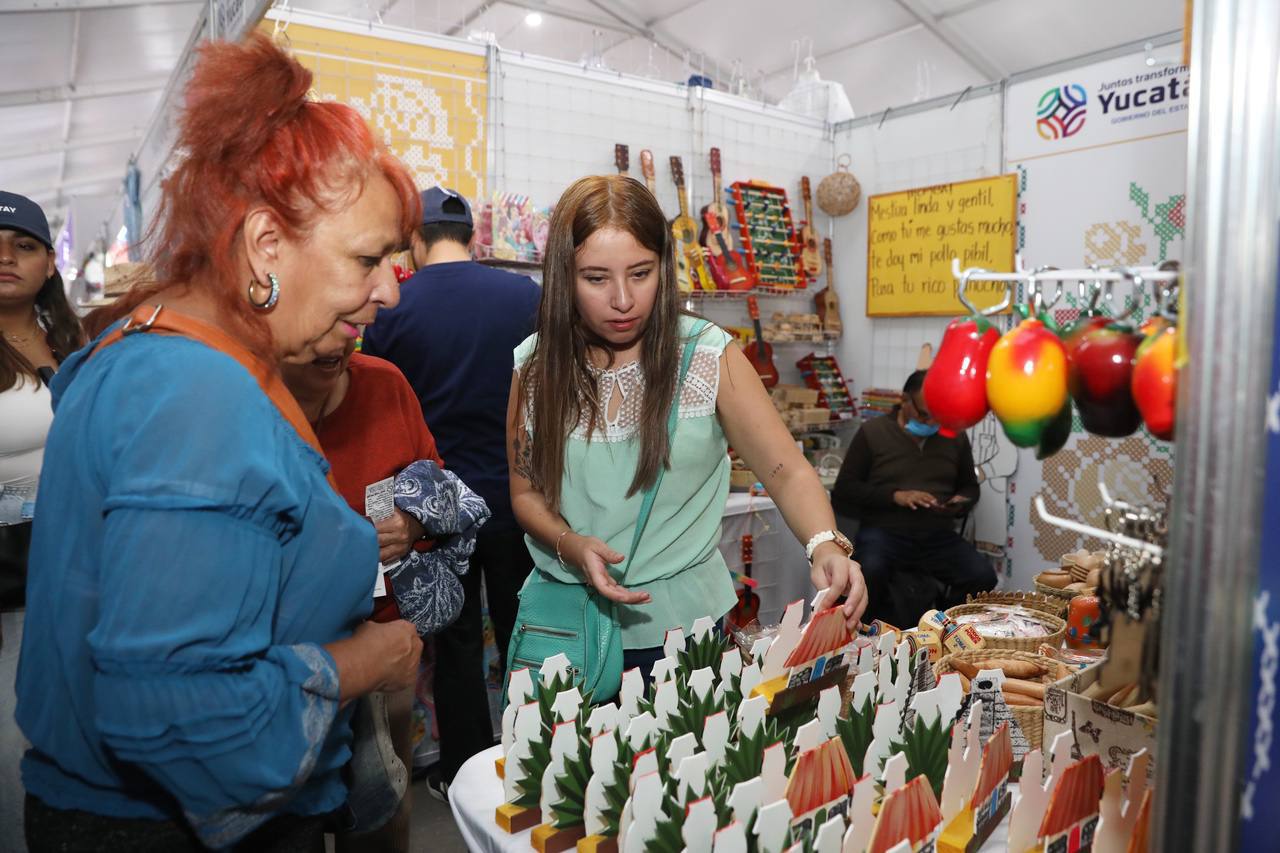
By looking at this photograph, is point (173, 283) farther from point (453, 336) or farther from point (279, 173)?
point (453, 336)

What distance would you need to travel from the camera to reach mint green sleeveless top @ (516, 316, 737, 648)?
173 centimetres

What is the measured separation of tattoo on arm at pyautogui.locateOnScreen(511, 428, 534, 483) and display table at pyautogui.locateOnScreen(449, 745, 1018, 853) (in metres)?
0.60

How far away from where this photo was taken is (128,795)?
0.95 metres

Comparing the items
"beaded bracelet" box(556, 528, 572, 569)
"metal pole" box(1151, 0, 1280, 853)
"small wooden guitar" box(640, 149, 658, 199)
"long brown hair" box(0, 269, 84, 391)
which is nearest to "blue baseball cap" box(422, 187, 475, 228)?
"long brown hair" box(0, 269, 84, 391)

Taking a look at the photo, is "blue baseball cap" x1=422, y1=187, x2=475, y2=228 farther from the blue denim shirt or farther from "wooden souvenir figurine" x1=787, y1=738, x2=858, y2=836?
"wooden souvenir figurine" x1=787, y1=738, x2=858, y2=836

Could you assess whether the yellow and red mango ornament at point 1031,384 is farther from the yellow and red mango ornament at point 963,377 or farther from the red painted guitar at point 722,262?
the red painted guitar at point 722,262

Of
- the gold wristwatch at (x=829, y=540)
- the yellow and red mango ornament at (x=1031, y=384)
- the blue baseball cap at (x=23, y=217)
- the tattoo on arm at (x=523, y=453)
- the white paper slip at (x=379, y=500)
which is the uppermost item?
the blue baseball cap at (x=23, y=217)

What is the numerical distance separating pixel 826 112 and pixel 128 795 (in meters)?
5.04

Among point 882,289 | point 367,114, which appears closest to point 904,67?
point 882,289

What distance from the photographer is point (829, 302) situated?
5012 mm

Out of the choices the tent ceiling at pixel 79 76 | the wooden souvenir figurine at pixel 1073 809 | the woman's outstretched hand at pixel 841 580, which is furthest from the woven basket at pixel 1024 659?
the tent ceiling at pixel 79 76

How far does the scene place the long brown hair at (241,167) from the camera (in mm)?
926

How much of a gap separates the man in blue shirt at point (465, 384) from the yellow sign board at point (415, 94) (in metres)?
0.89

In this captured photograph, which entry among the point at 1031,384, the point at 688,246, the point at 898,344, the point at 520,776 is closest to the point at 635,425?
the point at 520,776
